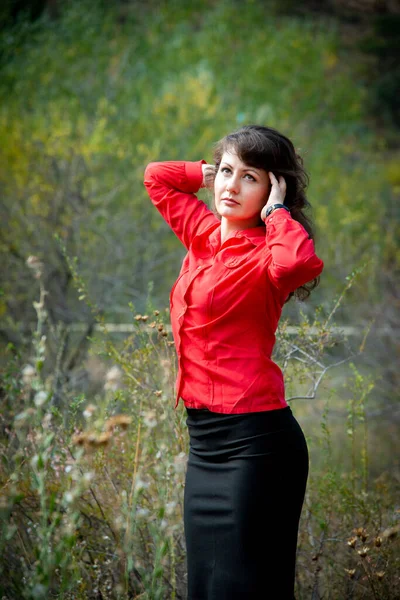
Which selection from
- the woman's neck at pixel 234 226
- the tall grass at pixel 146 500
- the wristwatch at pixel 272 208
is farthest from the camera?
the tall grass at pixel 146 500

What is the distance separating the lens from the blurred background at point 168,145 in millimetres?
7578

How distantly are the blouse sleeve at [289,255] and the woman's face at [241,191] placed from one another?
19 centimetres

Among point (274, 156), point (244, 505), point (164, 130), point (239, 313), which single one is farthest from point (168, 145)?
point (244, 505)

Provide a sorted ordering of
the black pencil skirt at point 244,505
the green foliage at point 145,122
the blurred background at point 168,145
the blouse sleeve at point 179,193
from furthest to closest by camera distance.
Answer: the green foliage at point 145,122 → the blurred background at point 168,145 → the blouse sleeve at point 179,193 → the black pencil skirt at point 244,505

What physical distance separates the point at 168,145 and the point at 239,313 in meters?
8.27

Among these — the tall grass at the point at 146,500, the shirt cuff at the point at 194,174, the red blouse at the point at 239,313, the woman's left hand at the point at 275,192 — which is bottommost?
the tall grass at the point at 146,500

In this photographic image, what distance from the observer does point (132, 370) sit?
10.8 ft

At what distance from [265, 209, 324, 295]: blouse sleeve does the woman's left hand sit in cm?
11

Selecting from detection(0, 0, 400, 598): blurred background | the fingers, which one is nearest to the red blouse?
the fingers

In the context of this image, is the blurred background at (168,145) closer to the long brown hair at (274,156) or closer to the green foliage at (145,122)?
the green foliage at (145,122)

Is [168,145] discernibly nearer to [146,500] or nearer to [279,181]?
[146,500]

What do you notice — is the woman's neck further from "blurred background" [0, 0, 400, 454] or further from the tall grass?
"blurred background" [0, 0, 400, 454]

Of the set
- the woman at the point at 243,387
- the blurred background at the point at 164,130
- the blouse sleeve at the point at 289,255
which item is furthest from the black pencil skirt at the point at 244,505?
the blurred background at the point at 164,130

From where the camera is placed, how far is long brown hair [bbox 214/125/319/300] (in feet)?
8.27
